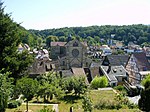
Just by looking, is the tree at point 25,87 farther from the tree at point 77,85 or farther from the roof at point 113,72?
the roof at point 113,72

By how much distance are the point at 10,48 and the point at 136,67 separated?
32.8 metres

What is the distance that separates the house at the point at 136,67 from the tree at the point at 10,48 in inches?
1181

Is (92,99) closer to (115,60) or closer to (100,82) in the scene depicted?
(100,82)

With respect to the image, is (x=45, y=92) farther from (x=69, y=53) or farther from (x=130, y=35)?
(x=130, y=35)

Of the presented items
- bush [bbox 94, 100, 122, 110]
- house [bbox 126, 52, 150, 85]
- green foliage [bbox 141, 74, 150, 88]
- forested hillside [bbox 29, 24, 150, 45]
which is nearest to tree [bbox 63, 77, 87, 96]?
bush [bbox 94, 100, 122, 110]

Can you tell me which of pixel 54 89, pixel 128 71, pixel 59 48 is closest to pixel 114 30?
pixel 59 48

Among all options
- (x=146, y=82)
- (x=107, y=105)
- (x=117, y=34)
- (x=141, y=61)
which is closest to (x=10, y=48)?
(x=107, y=105)

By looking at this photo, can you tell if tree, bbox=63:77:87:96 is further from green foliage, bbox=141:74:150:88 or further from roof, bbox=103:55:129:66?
roof, bbox=103:55:129:66

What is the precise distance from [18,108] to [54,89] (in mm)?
6346

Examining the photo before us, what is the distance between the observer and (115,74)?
45406 mm

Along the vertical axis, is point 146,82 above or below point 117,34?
below

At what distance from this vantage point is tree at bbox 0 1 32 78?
1934cm

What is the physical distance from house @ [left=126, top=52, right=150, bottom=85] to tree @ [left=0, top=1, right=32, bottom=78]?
98.5 feet

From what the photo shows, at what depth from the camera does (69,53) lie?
191 feet
